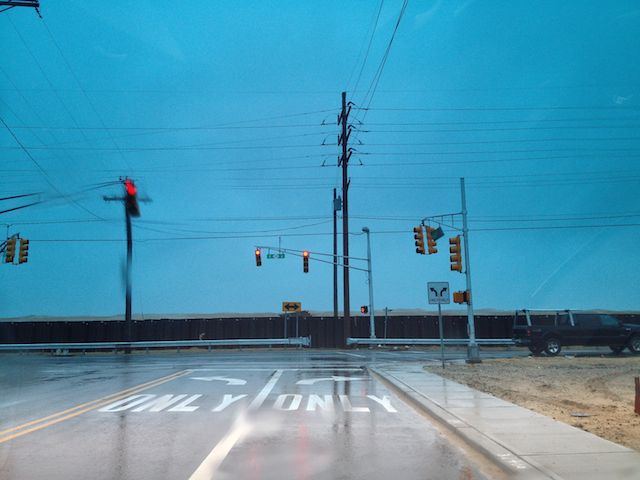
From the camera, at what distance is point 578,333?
2769 cm

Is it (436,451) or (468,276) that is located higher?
(468,276)

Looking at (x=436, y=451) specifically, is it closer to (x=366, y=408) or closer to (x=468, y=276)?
(x=366, y=408)

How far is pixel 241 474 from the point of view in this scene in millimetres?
6469

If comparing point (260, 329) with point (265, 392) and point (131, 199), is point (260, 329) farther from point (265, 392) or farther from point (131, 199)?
point (131, 199)

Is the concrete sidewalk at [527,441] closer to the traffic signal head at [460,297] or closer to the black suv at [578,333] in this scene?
the traffic signal head at [460,297]

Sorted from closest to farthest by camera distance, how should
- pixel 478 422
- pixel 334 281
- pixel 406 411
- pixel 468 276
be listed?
pixel 478 422 < pixel 406 411 < pixel 468 276 < pixel 334 281

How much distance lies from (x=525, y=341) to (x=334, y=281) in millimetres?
20626

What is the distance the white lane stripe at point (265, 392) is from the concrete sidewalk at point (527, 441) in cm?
325

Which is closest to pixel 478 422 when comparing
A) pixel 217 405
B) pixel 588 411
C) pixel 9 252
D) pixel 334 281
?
pixel 588 411

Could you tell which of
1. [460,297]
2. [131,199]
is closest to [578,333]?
[460,297]

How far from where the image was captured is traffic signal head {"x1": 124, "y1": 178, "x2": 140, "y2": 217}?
11.8 m

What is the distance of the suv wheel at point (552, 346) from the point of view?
27.5m

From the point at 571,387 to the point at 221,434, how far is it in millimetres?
9904

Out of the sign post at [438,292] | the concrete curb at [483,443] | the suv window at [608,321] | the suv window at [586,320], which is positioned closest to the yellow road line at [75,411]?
the concrete curb at [483,443]
